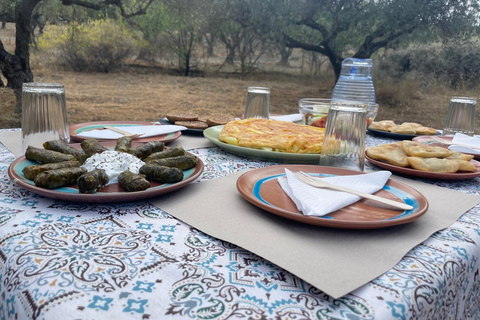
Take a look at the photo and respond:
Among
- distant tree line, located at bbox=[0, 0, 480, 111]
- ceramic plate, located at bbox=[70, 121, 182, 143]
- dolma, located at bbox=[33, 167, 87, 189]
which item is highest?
distant tree line, located at bbox=[0, 0, 480, 111]

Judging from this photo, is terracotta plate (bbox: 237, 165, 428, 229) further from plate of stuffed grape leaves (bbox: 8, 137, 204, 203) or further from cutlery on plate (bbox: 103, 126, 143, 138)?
cutlery on plate (bbox: 103, 126, 143, 138)

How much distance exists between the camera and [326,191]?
28.1 inches

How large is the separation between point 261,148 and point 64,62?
7.45 m

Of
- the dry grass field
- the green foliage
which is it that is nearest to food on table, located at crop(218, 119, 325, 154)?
the dry grass field

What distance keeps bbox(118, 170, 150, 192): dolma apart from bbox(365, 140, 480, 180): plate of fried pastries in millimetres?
634

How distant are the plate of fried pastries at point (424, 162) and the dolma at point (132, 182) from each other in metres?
0.63

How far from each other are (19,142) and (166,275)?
865 mm

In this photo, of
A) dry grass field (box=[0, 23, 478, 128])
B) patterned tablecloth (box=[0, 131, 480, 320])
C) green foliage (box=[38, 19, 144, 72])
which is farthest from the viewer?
green foliage (box=[38, 19, 144, 72])

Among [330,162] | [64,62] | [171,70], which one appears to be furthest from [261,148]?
[171,70]

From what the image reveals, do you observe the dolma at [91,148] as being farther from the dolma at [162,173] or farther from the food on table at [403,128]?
the food on table at [403,128]

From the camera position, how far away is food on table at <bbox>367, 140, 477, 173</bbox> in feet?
3.16

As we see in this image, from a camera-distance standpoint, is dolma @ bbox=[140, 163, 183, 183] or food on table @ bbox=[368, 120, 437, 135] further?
food on table @ bbox=[368, 120, 437, 135]

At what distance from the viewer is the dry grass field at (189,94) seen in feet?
21.3

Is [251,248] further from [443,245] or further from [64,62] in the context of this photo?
[64,62]
